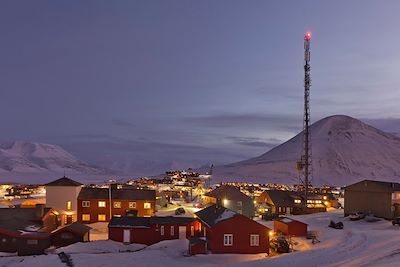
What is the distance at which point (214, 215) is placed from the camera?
4759 centimetres

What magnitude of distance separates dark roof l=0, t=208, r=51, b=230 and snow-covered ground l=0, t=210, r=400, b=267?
10847 millimetres

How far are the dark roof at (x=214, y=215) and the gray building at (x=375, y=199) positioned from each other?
2600cm

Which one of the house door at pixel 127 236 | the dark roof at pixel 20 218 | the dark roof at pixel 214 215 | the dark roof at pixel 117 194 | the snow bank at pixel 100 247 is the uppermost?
the dark roof at pixel 117 194

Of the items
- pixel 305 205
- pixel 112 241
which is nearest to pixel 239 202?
pixel 305 205

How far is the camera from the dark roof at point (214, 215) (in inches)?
1743

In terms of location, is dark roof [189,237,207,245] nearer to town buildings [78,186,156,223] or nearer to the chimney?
the chimney

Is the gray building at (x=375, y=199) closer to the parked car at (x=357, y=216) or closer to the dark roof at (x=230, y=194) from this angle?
the parked car at (x=357, y=216)

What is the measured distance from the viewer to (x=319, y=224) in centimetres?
6119

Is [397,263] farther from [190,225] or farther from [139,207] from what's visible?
[139,207]

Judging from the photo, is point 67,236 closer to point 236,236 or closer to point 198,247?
point 198,247

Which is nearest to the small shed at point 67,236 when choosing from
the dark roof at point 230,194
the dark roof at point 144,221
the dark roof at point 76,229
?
the dark roof at point 76,229

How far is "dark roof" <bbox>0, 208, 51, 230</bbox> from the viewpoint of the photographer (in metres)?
53.2

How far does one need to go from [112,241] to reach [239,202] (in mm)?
30035

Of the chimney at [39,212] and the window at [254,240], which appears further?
the chimney at [39,212]
